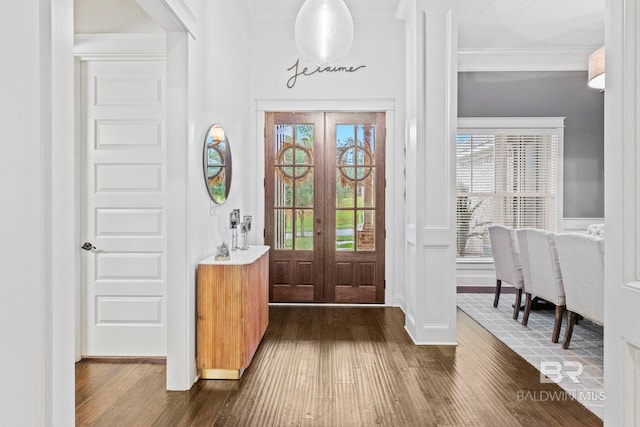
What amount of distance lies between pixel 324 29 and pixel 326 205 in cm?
242

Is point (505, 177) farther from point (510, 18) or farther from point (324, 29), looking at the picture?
point (324, 29)

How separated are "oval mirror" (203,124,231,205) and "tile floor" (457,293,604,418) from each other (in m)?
2.83

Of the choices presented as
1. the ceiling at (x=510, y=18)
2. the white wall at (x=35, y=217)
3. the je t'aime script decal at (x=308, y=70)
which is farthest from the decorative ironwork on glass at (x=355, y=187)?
the white wall at (x=35, y=217)

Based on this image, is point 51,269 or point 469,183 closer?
point 51,269

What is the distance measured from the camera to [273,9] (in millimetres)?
4660

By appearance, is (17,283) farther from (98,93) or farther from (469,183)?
(469,183)

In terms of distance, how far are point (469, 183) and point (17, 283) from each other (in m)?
5.59

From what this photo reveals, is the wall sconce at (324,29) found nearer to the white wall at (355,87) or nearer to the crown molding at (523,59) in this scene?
the white wall at (355,87)

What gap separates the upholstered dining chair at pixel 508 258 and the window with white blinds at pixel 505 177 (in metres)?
1.12

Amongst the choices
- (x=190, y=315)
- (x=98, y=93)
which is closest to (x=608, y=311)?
(x=190, y=315)

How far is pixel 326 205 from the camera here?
4.93m

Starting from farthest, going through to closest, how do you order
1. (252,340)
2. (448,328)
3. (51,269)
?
(448,328)
(252,340)
(51,269)

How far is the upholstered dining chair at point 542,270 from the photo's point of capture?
353cm

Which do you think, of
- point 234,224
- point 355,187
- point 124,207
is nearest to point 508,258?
point 355,187
